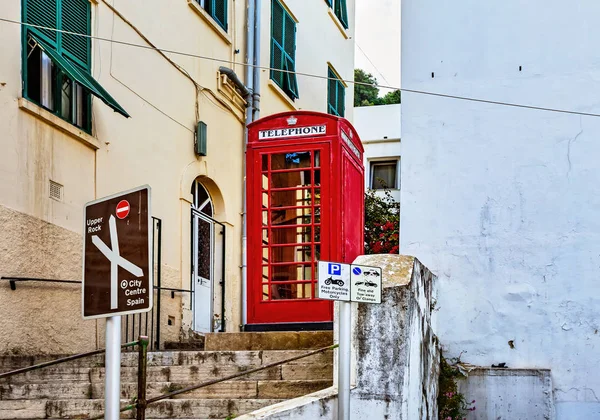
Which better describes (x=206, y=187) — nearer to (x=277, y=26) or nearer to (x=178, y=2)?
(x=178, y=2)

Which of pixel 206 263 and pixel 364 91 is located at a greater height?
pixel 364 91

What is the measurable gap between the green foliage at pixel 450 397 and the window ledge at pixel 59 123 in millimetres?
4695

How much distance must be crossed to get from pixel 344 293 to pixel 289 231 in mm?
3961

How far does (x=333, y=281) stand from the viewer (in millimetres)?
6973

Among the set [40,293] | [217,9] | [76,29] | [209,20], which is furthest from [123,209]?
[217,9]

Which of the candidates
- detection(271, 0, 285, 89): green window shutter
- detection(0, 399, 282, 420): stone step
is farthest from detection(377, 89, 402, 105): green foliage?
detection(0, 399, 282, 420): stone step

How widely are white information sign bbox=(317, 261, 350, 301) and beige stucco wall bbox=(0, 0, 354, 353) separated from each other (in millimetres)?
4251

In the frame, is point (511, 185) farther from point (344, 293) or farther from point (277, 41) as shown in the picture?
point (277, 41)

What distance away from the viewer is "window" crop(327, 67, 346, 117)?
21.3 metres

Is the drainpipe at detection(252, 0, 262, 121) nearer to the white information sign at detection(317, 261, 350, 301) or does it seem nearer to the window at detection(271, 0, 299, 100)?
the window at detection(271, 0, 299, 100)

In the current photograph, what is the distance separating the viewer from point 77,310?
1102cm

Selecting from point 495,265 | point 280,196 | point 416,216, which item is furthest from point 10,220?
point 495,265

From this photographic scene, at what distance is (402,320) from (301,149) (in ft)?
11.1

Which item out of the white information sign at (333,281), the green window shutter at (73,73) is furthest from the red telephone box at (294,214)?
the white information sign at (333,281)
